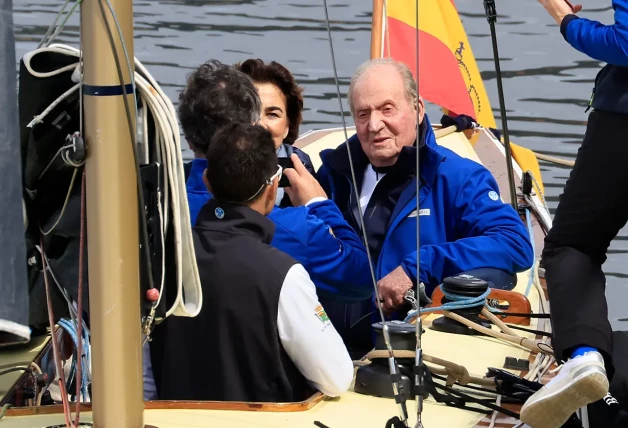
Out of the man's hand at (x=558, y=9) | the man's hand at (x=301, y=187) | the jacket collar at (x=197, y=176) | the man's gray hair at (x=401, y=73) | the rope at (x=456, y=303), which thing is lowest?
the rope at (x=456, y=303)

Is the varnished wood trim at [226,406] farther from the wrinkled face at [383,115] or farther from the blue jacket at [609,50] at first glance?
the wrinkled face at [383,115]

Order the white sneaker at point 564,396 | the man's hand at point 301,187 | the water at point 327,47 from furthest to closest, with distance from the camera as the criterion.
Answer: the water at point 327,47 < the man's hand at point 301,187 < the white sneaker at point 564,396

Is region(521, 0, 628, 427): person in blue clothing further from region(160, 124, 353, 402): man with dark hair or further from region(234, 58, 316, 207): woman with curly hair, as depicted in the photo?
region(234, 58, 316, 207): woman with curly hair

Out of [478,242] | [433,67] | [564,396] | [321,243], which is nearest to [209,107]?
[321,243]

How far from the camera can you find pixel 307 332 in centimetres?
239

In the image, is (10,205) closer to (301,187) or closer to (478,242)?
(301,187)

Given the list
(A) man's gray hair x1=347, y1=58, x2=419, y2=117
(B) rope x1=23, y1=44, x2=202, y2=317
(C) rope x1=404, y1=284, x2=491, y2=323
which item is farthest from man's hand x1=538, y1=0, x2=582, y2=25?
(B) rope x1=23, y1=44, x2=202, y2=317

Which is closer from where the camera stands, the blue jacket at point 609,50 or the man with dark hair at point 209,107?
the blue jacket at point 609,50

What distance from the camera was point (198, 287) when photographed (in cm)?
220

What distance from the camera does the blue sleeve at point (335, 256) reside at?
2.87m

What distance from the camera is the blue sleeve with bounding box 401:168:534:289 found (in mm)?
3377

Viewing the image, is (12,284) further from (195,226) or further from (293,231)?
(293,231)

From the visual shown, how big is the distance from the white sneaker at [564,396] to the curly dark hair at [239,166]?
0.72 meters

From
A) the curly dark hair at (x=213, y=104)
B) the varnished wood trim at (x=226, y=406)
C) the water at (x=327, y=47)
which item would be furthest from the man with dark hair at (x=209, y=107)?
the water at (x=327, y=47)
